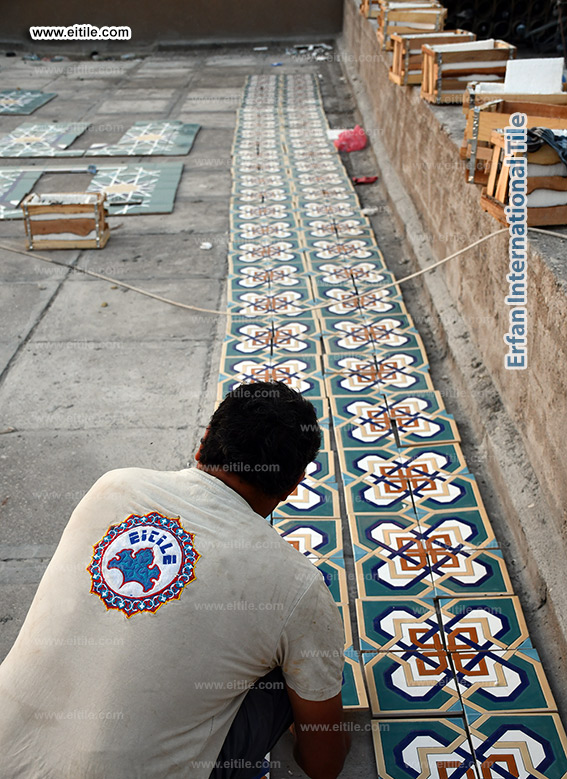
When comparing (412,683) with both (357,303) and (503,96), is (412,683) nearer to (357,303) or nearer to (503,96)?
(503,96)

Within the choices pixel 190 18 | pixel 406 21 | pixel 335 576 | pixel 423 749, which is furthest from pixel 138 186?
pixel 190 18

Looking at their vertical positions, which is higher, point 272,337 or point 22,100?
point 22,100

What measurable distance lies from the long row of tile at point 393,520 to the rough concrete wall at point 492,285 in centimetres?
40

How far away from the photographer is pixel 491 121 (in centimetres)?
378

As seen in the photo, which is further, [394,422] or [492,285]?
[394,422]

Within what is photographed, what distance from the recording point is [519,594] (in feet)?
10.1

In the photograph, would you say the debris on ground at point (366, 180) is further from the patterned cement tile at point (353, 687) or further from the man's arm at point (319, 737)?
the man's arm at point (319, 737)

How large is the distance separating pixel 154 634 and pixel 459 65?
5.57 meters

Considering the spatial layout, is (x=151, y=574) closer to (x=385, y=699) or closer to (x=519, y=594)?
(x=385, y=699)

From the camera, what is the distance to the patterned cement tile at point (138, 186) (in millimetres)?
7684

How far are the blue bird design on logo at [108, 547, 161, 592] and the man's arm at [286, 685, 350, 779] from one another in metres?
0.59

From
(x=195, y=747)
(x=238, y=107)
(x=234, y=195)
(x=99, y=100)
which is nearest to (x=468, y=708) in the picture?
(x=195, y=747)

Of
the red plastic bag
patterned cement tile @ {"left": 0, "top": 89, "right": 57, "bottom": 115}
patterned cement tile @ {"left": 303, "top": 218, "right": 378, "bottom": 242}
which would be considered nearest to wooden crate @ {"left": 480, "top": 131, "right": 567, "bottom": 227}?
patterned cement tile @ {"left": 303, "top": 218, "right": 378, "bottom": 242}

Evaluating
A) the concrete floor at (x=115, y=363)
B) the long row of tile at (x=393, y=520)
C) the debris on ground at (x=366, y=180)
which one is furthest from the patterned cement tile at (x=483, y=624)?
the debris on ground at (x=366, y=180)
